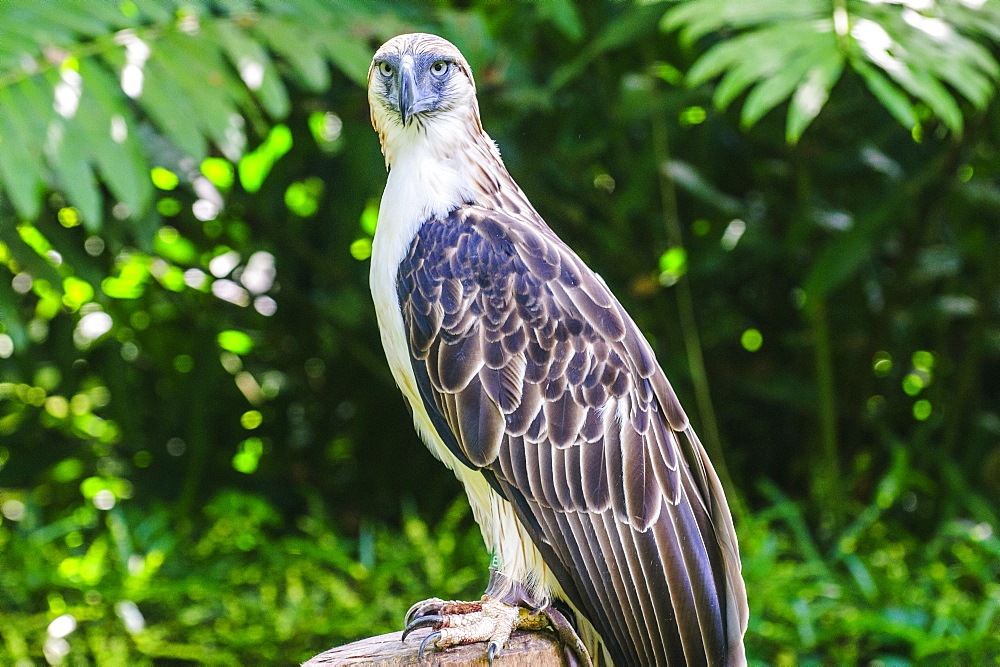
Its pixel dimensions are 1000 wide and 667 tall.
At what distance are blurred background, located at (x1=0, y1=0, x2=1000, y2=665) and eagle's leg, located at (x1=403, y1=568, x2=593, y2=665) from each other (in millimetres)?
1515

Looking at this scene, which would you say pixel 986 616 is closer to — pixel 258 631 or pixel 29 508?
pixel 258 631

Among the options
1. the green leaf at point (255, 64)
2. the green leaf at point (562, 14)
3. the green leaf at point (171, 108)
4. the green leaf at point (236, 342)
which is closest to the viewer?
the green leaf at point (171, 108)

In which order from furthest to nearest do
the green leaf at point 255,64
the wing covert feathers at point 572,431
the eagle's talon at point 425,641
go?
the green leaf at point 255,64 < the wing covert feathers at point 572,431 < the eagle's talon at point 425,641

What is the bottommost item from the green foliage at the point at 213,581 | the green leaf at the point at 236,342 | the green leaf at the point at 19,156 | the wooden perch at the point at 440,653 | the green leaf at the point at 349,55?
the green foliage at the point at 213,581

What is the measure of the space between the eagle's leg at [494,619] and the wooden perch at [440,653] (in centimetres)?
2

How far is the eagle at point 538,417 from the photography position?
6.48 ft

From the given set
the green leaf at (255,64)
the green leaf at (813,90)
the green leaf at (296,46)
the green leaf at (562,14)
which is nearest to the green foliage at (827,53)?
the green leaf at (813,90)

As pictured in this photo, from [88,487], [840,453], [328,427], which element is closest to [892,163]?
[840,453]

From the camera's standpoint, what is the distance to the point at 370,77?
2.16m

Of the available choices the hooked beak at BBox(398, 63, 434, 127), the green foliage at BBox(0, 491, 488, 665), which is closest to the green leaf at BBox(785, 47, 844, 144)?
the hooked beak at BBox(398, 63, 434, 127)

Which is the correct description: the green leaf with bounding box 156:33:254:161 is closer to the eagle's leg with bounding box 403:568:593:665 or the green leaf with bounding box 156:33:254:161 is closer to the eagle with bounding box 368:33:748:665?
the eagle with bounding box 368:33:748:665

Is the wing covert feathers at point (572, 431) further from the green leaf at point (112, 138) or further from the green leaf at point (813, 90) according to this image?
the green leaf at point (112, 138)

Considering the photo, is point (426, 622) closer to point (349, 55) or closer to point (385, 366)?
point (349, 55)

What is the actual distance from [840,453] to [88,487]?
3553mm
